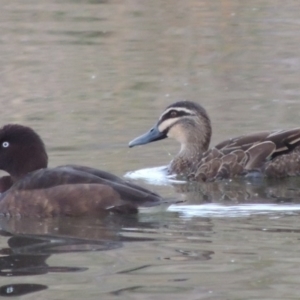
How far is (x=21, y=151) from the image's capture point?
1012cm

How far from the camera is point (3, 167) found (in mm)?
10250

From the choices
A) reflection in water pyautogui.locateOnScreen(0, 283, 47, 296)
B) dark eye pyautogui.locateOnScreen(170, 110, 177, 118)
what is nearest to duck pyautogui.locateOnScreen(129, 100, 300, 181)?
dark eye pyautogui.locateOnScreen(170, 110, 177, 118)

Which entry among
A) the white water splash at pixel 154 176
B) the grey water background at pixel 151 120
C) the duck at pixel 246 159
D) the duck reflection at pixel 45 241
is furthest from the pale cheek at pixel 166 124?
the duck reflection at pixel 45 241

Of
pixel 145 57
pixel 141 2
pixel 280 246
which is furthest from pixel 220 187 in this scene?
pixel 141 2

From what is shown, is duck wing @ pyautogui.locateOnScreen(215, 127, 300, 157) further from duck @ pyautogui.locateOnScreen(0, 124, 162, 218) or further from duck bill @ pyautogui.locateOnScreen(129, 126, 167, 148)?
duck @ pyautogui.locateOnScreen(0, 124, 162, 218)

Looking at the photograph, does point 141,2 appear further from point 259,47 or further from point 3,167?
point 3,167

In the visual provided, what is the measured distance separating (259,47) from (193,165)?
9865 millimetres

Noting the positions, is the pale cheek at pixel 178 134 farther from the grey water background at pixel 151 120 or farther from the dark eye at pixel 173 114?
the grey water background at pixel 151 120

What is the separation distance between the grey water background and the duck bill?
222 millimetres

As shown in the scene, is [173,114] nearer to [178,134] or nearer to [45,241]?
[178,134]

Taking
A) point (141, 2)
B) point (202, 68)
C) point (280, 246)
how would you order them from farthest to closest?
point (141, 2)
point (202, 68)
point (280, 246)

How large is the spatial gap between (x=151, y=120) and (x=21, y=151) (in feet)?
13.9

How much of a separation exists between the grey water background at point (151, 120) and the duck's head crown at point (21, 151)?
0.86 m

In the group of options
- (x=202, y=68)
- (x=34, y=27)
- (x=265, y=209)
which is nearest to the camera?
(x=265, y=209)
